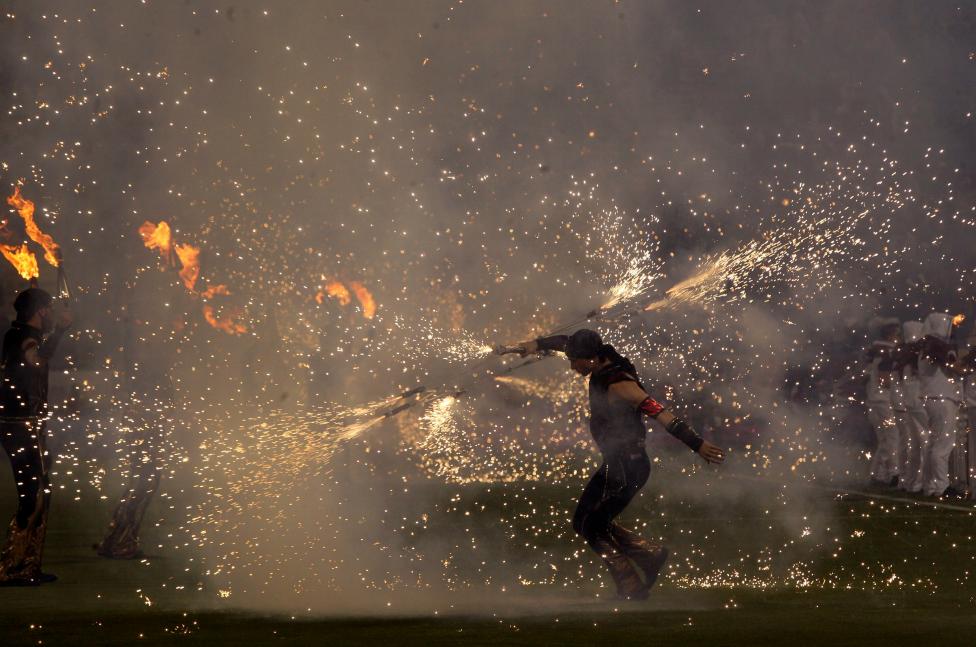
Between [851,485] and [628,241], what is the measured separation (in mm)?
4145

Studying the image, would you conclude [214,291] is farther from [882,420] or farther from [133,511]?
[882,420]

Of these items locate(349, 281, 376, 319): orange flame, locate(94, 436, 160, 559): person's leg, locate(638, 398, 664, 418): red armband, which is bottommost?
locate(638, 398, 664, 418): red armband

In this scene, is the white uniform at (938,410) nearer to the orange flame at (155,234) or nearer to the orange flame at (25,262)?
the orange flame at (155,234)

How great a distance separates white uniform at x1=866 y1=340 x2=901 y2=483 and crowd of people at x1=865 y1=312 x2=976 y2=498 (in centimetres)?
1

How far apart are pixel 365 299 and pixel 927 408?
22.3 ft

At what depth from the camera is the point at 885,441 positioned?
712 inches

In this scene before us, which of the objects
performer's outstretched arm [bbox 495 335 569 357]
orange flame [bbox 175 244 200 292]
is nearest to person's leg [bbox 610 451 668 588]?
performer's outstretched arm [bbox 495 335 569 357]

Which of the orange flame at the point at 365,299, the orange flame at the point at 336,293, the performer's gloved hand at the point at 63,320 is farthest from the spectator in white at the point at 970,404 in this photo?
the performer's gloved hand at the point at 63,320

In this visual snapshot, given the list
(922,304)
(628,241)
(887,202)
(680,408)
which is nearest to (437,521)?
(628,241)

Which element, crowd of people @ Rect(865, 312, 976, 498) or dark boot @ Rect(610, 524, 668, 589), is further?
crowd of people @ Rect(865, 312, 976, 498)

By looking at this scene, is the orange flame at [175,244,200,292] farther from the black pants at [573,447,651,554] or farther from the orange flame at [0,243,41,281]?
the black pants at [573,447,651,554]

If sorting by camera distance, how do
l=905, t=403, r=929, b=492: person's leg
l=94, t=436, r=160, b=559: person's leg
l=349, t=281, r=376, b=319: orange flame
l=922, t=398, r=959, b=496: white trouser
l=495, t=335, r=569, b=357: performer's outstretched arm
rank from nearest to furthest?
l=495, t=335, r=569, b=357: performer's outstretched arm
l=94, t=436, r=160, b=559: person's leg
l=922, t=398, r=959, b=496: white trouser
l=905, t=403, r=929, b=492: person's leg
l=349, t=281, r=376, b=319: orange flame

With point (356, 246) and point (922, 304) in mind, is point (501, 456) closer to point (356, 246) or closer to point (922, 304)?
point (356, 246)

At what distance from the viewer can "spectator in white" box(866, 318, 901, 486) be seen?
17766 millimetres
